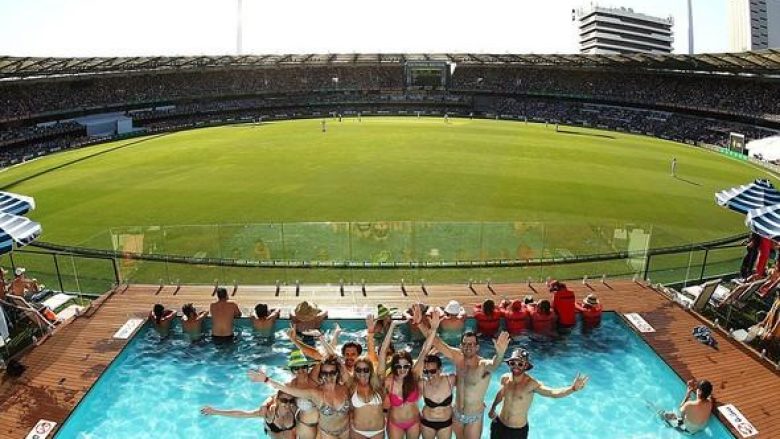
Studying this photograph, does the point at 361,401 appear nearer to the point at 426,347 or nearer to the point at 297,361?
the point at 297,361

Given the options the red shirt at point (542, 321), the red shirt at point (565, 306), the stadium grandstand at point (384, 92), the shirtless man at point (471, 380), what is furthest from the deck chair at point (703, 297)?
the stadium grandstand at point (384, 92)

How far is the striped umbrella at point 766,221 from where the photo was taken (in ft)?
41.8

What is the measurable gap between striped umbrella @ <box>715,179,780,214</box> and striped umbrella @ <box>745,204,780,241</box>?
120 centimetres

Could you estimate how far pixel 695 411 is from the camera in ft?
29.9

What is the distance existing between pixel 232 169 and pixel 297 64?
42.5 m

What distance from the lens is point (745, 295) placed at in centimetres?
1398

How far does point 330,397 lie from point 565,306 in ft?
25.3

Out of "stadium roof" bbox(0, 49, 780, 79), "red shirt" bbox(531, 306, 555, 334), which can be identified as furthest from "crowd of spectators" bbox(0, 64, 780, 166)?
"red shirt" bbox(531, 306, 555, 334)

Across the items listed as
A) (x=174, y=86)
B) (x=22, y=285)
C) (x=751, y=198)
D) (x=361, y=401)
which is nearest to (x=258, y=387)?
(x=361, y=401)

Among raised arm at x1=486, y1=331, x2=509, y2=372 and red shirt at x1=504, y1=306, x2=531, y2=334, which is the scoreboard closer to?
red shirt at x1=504, y1=306, x2=531, y2=334

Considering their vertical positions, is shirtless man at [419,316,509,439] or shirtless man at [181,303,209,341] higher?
shirtless man at [419,316,509,439]

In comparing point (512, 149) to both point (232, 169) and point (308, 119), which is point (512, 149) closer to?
point (232, 169)

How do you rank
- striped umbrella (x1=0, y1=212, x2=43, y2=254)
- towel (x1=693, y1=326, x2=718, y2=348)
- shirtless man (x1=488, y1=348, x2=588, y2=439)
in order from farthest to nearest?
striped umbrella (x1=0, y1=212, x2=43, y2=254) < towel (x1=693, y1=326, x2=718, y2=348) < shirtless man (x1=488, y1=348, x2=588, y2=439)

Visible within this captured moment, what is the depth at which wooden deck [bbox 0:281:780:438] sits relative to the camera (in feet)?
31.6
